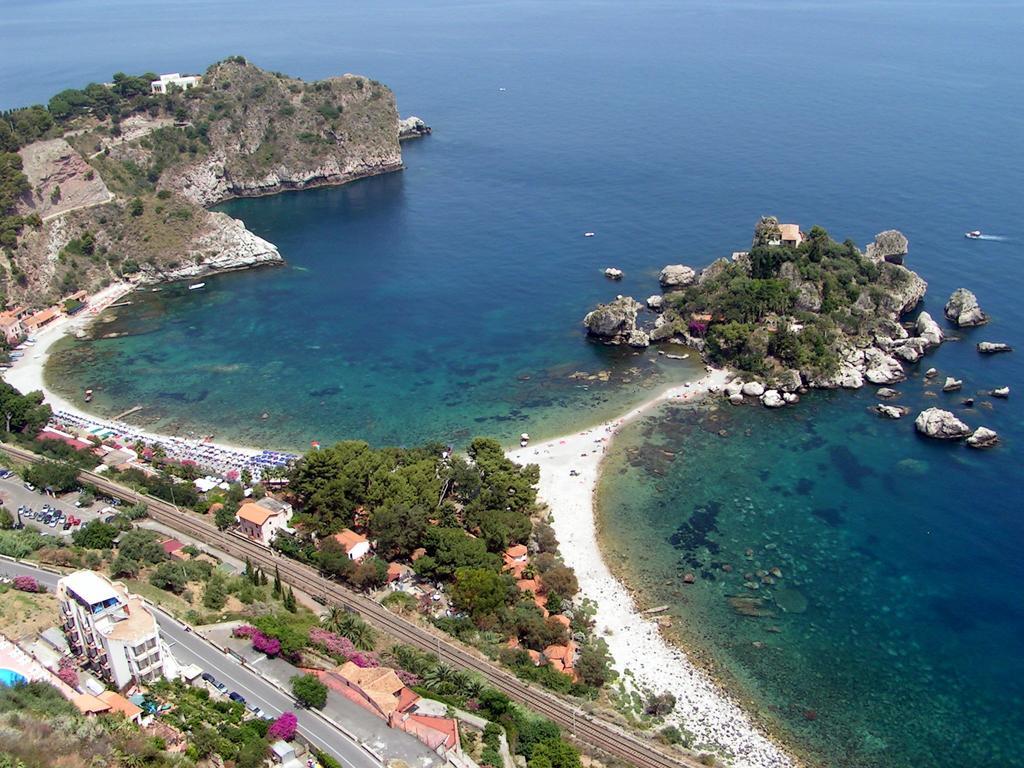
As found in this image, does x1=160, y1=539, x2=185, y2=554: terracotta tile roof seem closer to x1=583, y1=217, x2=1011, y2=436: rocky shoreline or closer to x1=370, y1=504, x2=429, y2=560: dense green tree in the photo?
x1=370, y1=504, x2=429, y2=560: dense green tree

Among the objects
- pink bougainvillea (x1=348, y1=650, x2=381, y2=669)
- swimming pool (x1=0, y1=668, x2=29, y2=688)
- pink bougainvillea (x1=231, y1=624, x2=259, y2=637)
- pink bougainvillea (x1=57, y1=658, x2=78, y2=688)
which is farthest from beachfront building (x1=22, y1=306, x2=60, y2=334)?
pink bougainvillea (x1=348, y1=650, x2=381, y2=669)

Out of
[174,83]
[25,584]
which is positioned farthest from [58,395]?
[174,83]

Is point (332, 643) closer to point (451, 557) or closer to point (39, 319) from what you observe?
point (451, 557)

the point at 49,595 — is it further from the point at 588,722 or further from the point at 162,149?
the point at 162,149

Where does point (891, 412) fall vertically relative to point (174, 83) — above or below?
below

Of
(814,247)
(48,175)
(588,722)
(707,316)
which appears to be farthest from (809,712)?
(48,175)

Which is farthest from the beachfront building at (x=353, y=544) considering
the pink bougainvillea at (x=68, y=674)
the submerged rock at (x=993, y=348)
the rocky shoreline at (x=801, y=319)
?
the submerged rock at (x=993, y=348)
